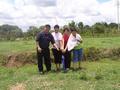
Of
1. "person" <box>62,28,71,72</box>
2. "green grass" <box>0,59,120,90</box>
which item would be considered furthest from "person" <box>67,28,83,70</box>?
"green grass" <box>0,59,120,90</box>

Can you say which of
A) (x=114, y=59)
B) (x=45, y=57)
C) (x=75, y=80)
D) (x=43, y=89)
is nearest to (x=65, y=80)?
(x=75, y=80)

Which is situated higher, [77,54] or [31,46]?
[77,54]

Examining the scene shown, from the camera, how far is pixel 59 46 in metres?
14.9

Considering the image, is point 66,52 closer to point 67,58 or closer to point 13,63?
point 67,58

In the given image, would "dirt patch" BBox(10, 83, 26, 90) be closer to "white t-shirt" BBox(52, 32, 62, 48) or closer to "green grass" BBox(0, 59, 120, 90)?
"green grass" BBox(0, 59, 120, 90)

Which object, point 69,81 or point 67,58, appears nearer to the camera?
point 69,81

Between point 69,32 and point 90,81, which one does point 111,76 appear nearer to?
point 90,81

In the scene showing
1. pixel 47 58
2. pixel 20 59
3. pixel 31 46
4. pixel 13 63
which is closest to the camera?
pixel 47 58

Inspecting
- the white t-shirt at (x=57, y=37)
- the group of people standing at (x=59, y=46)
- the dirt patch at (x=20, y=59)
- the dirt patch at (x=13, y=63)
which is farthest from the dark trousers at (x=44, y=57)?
the dirt patch at (x=13, y=63)

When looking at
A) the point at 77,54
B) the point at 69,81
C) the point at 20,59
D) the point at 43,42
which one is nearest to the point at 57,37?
the point at 43,42

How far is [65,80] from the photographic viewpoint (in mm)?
12258

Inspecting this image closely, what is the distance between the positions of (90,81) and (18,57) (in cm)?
942

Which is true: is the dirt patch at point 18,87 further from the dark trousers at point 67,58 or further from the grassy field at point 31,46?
the grassy field at point 31,46

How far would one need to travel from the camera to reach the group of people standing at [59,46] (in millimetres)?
14594
